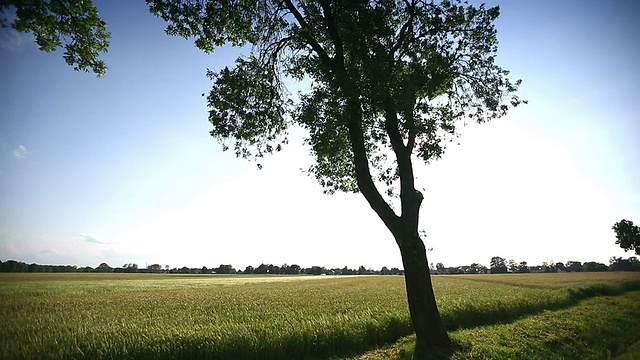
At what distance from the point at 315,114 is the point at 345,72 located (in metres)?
1.75

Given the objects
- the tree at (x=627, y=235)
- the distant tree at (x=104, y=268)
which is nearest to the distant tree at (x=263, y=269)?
the distant tree at (x=104, y=268)

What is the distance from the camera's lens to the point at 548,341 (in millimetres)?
11008

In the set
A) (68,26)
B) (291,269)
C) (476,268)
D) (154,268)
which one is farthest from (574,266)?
(154,268)

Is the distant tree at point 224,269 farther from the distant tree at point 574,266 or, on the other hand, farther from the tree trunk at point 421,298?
the distant tree at point 574,266

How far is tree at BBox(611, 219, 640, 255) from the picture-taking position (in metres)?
85.9

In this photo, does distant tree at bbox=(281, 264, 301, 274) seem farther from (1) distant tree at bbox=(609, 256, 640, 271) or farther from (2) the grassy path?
(2) the grassy path

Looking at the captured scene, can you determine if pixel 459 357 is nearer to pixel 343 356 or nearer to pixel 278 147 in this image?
pixel 343 356

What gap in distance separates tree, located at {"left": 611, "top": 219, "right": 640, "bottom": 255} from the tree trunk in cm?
11736

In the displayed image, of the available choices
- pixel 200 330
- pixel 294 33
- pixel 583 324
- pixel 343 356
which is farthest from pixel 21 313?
pixel 583 324

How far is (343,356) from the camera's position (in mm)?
9289

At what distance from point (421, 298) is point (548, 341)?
19.5 feet

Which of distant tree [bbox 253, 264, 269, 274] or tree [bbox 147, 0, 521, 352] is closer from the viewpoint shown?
tree [bbox 147, 0, 521, 352]

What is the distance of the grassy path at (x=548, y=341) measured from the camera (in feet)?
30.6

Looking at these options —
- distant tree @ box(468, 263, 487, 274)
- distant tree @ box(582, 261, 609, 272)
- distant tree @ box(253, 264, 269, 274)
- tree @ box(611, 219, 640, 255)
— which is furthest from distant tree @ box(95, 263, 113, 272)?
distant tree @ box(582, 261, 609, 272)
